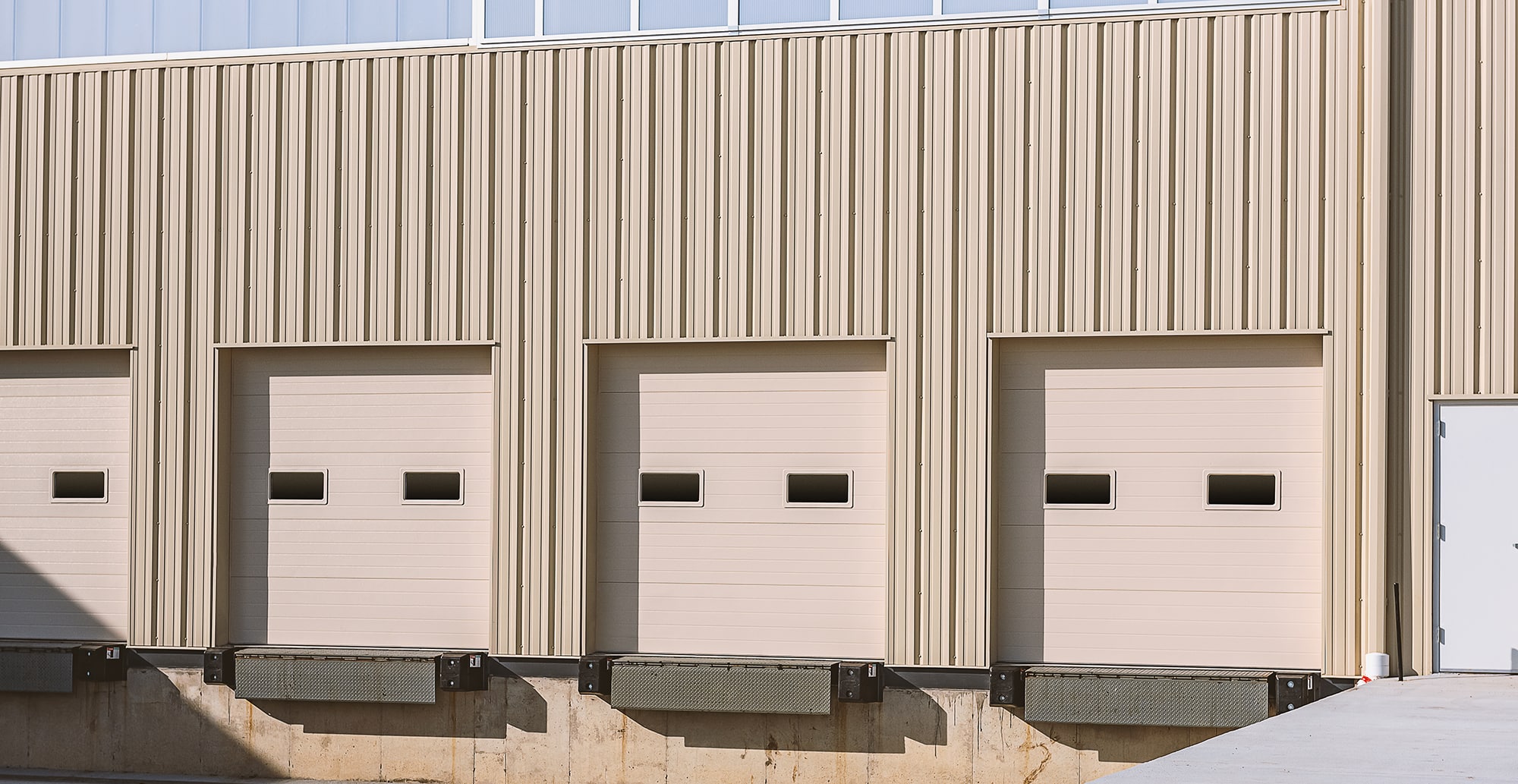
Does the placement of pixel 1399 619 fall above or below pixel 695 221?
below

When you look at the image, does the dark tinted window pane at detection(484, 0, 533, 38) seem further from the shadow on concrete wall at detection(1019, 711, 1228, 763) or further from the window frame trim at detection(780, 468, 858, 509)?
the shadow on concrete wall at detection(1019, 711, 1228, 763)

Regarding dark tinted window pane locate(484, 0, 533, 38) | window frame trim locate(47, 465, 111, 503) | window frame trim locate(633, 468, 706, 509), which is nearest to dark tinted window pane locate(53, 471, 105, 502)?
window frame trim locate(47, 465, 111, 503)

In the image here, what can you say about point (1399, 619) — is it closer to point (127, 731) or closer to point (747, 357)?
point (747, 357)

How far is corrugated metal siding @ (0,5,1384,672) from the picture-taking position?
13.6 m

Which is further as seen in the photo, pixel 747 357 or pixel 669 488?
pixel 669 488

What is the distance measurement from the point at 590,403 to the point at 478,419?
118cm

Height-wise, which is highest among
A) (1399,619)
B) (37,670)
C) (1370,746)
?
(1399,619)

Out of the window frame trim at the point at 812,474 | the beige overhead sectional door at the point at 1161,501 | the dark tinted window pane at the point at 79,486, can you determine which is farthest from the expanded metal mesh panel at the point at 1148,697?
the dark tinted window pane at the point at 79,486

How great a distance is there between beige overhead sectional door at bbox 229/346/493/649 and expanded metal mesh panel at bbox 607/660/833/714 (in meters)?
1.73

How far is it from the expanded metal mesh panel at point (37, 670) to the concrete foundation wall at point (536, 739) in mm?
203

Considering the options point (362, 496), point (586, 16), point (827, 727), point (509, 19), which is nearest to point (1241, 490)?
point (827, 727)

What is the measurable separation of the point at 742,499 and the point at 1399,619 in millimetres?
5754

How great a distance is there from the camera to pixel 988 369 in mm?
13891

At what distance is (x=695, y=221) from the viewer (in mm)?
14469
